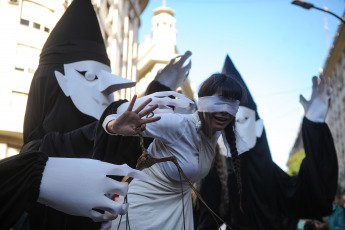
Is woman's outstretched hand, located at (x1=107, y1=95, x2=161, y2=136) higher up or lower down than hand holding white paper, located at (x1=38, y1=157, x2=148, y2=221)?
higher up

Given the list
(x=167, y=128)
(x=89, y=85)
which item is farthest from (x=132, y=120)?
(x=89, y=85)

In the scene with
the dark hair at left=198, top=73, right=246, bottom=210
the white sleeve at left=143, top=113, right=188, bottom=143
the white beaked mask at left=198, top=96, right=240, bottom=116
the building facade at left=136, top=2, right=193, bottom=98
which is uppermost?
the building facade at left=136, top=2, right=193, bottom=98

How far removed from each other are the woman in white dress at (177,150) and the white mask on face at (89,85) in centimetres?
183

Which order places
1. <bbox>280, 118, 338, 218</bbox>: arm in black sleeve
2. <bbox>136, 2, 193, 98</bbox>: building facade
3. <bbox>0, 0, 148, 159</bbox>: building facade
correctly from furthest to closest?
<bbox>136, 2, 193, 98</bbox>: building facade
<bbox>0, 0, 148, 159</bbox>: building facade
<bbox>280, 118, 338, 218</bbox>: arm in black sleeve

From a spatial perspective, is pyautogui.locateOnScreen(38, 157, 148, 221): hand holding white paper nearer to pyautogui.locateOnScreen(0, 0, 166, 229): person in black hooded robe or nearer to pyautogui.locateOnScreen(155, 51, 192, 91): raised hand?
pyautogui.locateOnScreen(0, 0, 166, 229): person in black hooded robe

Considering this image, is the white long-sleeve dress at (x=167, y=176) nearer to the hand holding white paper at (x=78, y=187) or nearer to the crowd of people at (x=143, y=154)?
the crowd of people at (x=143, y=154)

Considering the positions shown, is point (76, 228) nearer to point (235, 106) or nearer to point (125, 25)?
point (235, 106)

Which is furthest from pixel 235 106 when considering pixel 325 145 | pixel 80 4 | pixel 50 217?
pixel 80 4

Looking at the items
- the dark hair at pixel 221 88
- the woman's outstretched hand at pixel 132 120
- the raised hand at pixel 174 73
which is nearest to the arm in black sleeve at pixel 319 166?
the raised hand at pixel 174 73

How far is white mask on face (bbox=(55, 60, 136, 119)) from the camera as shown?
5066 mm

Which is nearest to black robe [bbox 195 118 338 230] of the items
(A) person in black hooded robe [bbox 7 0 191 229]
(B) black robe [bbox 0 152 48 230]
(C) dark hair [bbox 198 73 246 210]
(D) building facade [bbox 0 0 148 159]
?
(A) person in black hooded robe [bbox 7 0 191 229]

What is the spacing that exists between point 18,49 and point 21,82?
1.05 meters

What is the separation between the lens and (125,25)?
2797cm

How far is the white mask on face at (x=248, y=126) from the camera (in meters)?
6.64
